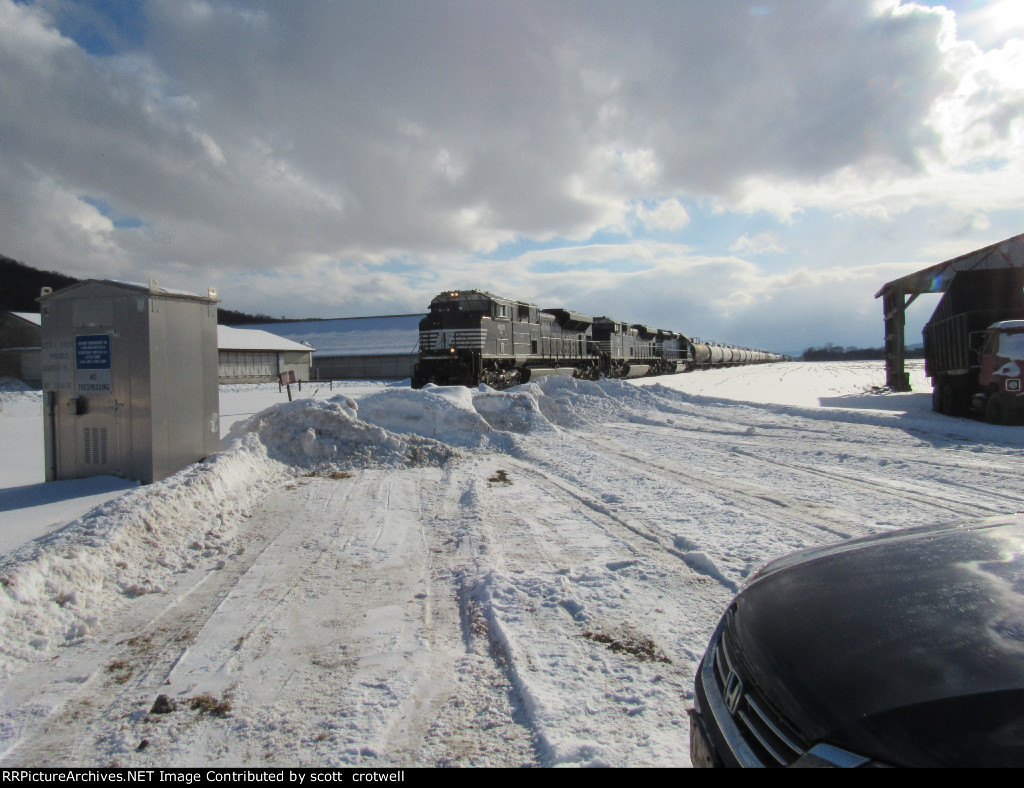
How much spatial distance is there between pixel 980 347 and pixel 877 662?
52.2ft

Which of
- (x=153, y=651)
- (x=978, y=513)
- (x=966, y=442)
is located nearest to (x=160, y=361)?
(x=153, y=651)

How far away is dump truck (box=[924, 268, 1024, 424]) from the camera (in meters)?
Answer: 11.9

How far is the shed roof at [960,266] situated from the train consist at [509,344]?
12.9 meters

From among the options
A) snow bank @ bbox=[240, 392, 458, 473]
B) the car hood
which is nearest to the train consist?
snow bank @ bbox=[240, 392, 458, 473]

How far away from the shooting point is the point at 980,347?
13695 mm

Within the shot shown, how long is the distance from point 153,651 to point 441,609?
1593mm

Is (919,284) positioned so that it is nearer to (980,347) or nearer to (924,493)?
(980,347)

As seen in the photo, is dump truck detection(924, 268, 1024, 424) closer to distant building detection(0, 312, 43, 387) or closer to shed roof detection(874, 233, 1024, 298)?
shed roof detection(874, 233, 1024, 298)

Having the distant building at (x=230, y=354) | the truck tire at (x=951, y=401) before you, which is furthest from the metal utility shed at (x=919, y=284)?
the distant building at (x=230, y=354)

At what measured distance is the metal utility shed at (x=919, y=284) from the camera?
53.9 ft

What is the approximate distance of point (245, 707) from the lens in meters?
2.61

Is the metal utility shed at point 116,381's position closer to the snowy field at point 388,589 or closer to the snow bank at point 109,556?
the snowy field at point 388,589

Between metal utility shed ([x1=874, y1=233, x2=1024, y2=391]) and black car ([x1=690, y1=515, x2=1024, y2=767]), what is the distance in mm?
19045
